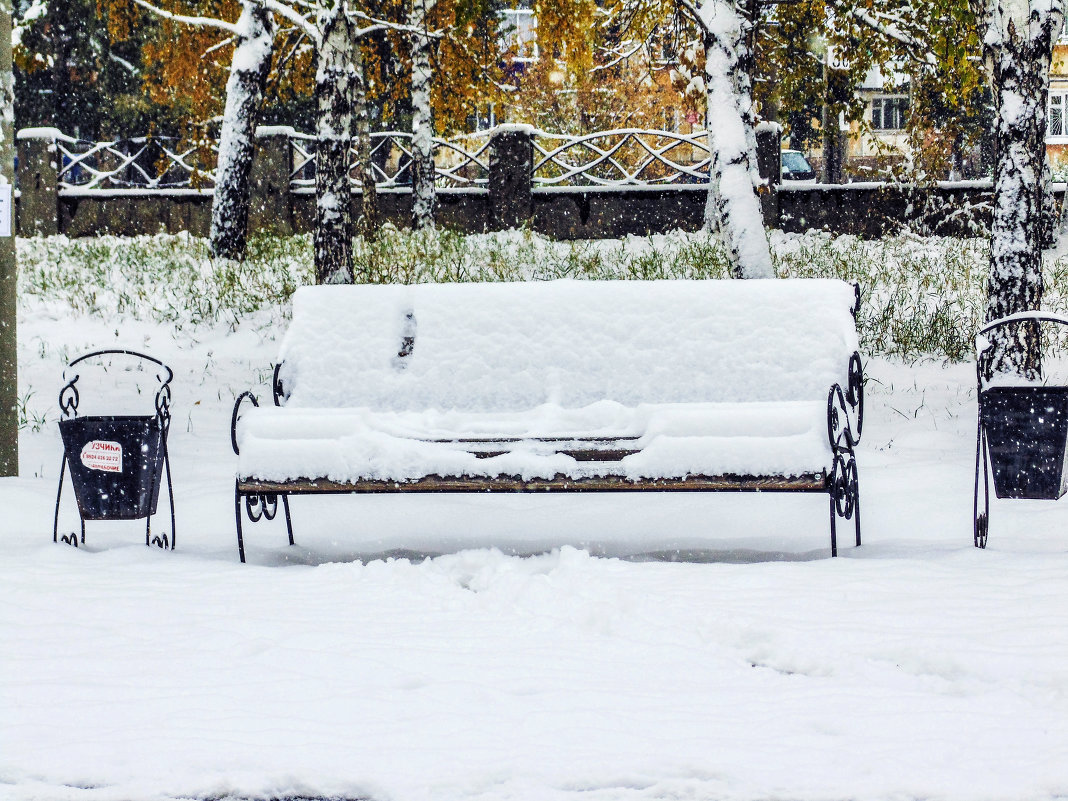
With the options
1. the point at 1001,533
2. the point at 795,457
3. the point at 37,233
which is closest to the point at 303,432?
the point at 795,457

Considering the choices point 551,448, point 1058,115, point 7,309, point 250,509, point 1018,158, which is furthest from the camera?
point 1058,115

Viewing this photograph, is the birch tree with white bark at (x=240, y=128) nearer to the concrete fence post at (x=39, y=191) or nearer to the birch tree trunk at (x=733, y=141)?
the concrete fence post at (x=39, y=191)

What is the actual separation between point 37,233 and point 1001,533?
51.9 ft

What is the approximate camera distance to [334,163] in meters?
10.2

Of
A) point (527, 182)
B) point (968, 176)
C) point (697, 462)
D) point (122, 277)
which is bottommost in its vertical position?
point (697, 462)

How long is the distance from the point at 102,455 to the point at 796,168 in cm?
2493

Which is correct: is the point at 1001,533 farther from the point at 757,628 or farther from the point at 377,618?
the point at 377,618

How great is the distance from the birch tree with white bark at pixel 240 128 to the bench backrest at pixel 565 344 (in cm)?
810

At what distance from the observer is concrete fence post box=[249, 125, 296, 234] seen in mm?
16141

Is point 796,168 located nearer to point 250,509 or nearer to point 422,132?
point 422,132

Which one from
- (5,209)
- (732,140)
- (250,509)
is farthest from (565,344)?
(732,140)

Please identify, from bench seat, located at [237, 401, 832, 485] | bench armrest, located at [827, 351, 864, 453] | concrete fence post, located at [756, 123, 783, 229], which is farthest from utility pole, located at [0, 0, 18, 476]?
concrete fence post, located at [756, 123, 783, 229]

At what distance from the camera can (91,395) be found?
27.7ft

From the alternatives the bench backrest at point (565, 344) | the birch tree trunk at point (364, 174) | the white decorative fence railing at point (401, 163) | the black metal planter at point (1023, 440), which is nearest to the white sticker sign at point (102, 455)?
the bench backrest at point (565, 344)
